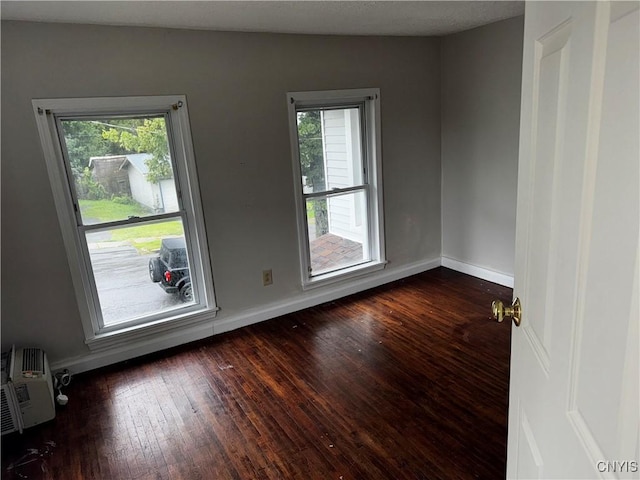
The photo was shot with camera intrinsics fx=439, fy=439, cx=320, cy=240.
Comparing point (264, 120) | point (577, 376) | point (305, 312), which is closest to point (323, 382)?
point (305, 312)

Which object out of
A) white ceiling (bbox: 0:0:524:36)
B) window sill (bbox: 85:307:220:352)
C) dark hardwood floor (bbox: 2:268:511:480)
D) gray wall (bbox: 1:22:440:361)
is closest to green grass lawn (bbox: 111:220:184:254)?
gray wall (bbox: 1:22:440:361)

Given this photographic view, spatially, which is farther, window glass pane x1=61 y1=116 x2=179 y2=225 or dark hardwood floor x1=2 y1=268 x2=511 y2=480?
window glass pane x1=61 y1=116 x2=179 y2=225

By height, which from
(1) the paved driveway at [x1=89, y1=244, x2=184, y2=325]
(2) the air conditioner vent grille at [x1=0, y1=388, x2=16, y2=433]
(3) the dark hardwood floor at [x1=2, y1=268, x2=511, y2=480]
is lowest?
(3) the dark hardwood floor at [x1=2, y1=268, x2=511, y2=480]

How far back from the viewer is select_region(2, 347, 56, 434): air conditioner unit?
2293 mm

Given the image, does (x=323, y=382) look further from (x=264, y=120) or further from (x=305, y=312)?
(x=264, y=120)

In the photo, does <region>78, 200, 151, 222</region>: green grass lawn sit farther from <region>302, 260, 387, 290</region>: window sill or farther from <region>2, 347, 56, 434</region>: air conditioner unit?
<region>302, 260, 387, 290</region>: window sill

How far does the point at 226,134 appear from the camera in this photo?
9.96ft

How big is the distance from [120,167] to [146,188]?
20cm

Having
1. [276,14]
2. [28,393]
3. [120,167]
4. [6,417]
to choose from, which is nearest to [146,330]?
[28,393]

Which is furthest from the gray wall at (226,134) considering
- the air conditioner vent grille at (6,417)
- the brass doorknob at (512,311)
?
the brass doorknob at (512,311)

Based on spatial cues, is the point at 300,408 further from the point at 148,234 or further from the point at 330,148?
the point at 330,148

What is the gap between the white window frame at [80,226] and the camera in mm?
2545

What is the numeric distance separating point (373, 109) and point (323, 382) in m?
2.20

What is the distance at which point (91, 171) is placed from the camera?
8.95 ft
